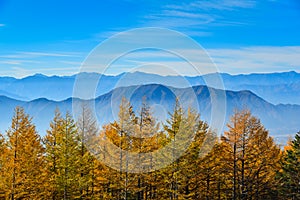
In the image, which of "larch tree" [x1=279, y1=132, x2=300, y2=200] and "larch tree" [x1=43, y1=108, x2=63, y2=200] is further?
"larch tree" [x1=279, y1=132, x2=300, y2=200]

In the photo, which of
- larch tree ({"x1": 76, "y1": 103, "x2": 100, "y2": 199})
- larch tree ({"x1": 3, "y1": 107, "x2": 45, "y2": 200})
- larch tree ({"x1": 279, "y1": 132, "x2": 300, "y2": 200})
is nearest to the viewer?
larch tree ({"x1": 3, "y1": 107, "x2": 45, "y2": 200})

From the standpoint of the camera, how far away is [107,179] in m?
37.0

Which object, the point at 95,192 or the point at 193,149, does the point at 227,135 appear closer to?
the point at 193,149

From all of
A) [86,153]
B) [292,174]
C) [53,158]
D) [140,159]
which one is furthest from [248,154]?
[53,158]

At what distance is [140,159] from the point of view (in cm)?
3638

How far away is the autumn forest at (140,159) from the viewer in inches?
1341

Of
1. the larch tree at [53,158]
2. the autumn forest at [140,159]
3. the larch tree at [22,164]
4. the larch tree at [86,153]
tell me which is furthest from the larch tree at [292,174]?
the larch tree at [22,164]

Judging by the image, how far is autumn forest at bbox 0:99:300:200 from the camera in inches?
1341

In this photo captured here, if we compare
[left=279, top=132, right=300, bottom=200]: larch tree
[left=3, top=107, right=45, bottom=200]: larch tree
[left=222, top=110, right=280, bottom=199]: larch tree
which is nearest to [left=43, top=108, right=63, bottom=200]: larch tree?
[left=3, top=107, right=45, bottom=200]: larch tree

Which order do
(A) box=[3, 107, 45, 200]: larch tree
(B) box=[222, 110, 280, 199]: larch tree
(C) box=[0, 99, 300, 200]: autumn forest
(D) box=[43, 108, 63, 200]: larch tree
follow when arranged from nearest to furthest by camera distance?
1. (A) box=[3, 107, 45, 200]: larch tree
2. (C) box=[0, 99, 300, 200]: autumn forest
3. (B) box=[222, 110, 280, 199]: larch tree
4. (D) box=[43, 108, 63, 200]: larch tree

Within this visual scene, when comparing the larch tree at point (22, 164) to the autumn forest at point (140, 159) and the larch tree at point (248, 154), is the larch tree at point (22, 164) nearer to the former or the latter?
the autumn forest at point (140, 159)

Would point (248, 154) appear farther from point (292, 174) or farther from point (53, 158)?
point (53, 158)

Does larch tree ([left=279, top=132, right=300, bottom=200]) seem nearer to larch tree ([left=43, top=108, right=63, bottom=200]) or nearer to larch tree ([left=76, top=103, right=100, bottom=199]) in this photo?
larch tree ([left=76, top=103, right=100, bottom=199])

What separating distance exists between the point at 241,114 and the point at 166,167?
7.83 m
